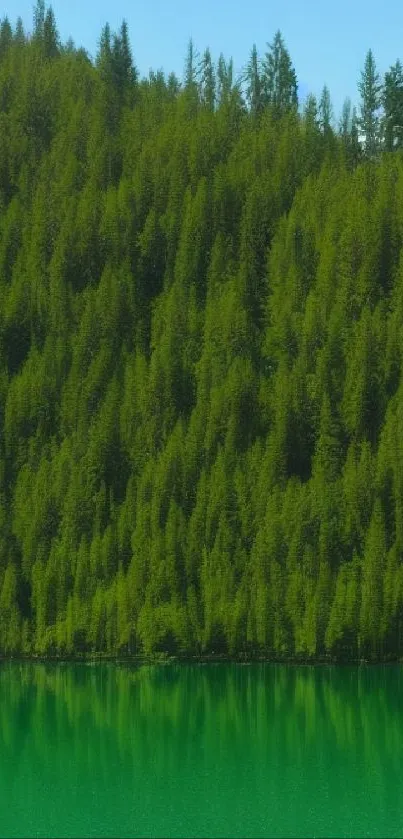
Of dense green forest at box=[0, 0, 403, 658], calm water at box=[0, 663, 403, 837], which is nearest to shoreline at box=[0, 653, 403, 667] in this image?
dense green forest at box=[0, 0, 403, 658]

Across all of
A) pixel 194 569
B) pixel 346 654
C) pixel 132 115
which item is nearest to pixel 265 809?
pixel 346 654

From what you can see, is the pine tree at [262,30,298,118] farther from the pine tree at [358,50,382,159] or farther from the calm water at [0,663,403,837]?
the calm water at [0,663,403,837]

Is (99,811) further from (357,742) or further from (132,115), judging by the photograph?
(132,115)

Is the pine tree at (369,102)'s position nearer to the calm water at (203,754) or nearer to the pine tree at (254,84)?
the pine tree at (254,84)

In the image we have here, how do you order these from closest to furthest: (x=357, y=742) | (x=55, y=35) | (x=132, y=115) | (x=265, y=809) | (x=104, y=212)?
1. (x=265, y=809)
2. (x=357, y=742)
3. (x=104, y=212)
4. (x=132, y=115)
5. (x=55, y=35)

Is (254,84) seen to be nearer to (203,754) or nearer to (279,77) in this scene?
(279,77)
